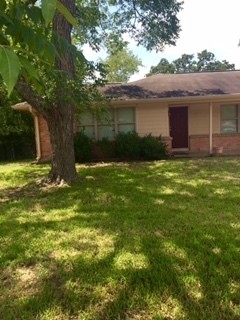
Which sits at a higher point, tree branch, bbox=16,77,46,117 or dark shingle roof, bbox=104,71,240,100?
dark shingle roof, bbox=104,71,240,100

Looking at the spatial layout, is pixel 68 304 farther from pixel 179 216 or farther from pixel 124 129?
pixel 124 129

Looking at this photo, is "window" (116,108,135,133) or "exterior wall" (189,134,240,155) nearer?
"window" (116,108,135,133)

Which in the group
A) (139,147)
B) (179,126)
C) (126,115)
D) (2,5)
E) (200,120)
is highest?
(2,5)

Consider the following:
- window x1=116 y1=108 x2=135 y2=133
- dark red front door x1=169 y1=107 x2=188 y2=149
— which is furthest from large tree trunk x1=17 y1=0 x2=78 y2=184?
dark red front door x1=169 y1=107 x2=188 y2=149

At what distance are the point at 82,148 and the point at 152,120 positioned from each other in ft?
11.2

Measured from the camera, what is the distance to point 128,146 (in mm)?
14375

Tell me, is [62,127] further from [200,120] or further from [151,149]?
[200,120]

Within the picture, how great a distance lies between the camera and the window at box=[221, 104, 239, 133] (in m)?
16.0

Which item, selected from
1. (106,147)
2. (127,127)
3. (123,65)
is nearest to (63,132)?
(106,147)

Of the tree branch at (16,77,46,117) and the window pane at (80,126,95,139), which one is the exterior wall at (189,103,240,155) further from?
the tree branch at (16,77,46,117)

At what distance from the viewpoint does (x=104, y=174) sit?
10.8 metres

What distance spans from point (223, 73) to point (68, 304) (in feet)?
57.7

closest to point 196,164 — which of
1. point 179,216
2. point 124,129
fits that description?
point 124,129

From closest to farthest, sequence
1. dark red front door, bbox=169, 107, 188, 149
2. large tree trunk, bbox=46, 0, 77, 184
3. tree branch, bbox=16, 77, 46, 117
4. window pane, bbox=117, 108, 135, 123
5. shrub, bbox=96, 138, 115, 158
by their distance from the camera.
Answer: tree branch, bbox=16, 77, 46, 117 < large tree trunk, bbox=46, 0, 77, 184 < shrub, bbox=96, 138, 115, 158 < window pane, bbox=117, 108, 135, 123 < dark red front door, bbox=169, 107, 188, 149
